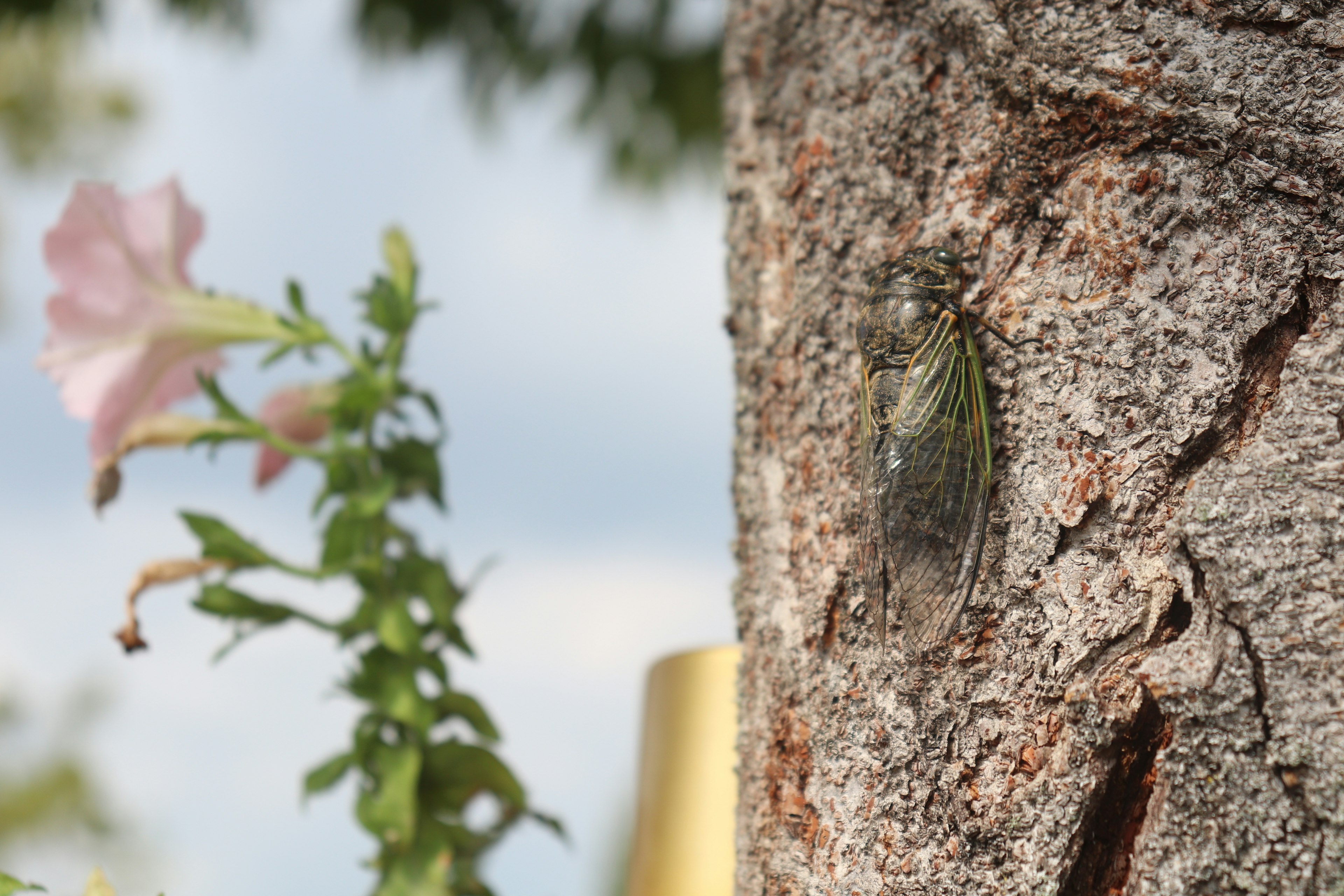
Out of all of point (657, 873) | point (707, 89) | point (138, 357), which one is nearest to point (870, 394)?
point (657, 873)

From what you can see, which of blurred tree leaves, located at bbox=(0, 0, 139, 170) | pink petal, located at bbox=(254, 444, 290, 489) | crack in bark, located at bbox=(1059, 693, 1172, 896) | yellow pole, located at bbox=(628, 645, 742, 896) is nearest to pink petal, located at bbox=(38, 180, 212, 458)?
pink petal, located at bbox=(254, 444, 290, 489)

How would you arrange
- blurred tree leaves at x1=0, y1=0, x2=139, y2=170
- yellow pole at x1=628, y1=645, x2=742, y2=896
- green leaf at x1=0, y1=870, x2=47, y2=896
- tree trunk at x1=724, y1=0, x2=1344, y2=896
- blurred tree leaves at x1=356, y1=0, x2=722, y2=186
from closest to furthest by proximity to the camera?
tree trunk at x1=724, y1=0, x2=1344, y2=896 → green leaf at x1=0, y1=870, x2=47, y2=896 → yellow pole at x1=628, y1=645, x2=742, y2=896 → blurred tree leaves at x1=356, y1=0, x2=722, y2=186 → blurred tree leaves at x1=0, y1=0, x2=139, y2=170

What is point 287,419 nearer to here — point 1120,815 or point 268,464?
point 268,464

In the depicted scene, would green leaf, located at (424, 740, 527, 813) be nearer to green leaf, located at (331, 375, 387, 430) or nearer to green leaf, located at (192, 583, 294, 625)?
green leaf, located at (192, 583, 294, 625)

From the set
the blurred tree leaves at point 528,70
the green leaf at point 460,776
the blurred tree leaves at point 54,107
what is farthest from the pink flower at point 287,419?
the blurred tree leaves at point 54,107

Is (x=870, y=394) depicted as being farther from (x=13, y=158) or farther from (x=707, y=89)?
(x=13, y=158)

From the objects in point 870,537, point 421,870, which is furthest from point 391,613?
point 870,537
